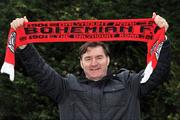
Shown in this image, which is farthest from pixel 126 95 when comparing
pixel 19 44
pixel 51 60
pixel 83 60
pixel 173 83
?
pixel 51 60

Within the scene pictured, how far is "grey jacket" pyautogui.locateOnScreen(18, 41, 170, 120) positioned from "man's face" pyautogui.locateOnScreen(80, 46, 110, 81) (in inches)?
2.0

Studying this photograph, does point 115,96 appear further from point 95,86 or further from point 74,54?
point 74,54

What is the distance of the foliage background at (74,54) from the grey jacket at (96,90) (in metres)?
2.72

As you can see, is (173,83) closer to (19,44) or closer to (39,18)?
(39,18)

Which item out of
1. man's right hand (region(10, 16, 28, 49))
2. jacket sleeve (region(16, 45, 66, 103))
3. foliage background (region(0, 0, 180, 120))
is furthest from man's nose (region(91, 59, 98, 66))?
foliage background (region(0, 0, 180, 120))

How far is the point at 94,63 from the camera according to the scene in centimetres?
452

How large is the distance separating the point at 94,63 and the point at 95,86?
0.61 feet

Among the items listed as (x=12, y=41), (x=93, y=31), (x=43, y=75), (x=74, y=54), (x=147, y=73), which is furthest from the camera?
(x=74, y=54)

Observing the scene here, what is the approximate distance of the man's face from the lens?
454cm

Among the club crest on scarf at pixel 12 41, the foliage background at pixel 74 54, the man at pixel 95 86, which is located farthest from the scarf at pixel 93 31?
the foliage background at pixel 74 54

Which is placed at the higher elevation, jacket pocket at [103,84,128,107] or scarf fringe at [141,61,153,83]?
scarf fringe at [141,61,153,83]

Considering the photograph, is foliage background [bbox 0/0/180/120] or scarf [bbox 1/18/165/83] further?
foliage background [bbox 0/0/180/120]

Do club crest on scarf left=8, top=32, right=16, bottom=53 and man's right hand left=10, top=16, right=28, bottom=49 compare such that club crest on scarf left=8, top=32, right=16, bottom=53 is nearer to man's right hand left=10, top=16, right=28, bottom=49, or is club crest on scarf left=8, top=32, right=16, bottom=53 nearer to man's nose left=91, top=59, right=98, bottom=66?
man's right hand left=10, top=16, right=28, bottom=49

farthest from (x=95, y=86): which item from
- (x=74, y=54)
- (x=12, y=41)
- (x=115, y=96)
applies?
(x=74, y=54)
